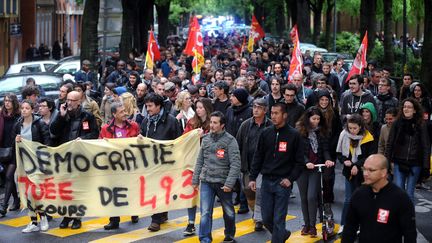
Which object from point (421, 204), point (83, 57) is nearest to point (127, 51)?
point (83, 57)

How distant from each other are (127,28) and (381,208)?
31.2 meters

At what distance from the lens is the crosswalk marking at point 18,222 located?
12523mm

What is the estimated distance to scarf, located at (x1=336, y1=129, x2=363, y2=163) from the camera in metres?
11.5

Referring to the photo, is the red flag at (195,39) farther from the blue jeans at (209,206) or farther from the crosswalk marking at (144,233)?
the blue jeans at (209,206)

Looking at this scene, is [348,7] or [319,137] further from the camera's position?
[348,7]

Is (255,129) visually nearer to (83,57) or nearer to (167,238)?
(167,238)

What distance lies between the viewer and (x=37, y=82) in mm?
22734

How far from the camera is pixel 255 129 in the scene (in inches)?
475

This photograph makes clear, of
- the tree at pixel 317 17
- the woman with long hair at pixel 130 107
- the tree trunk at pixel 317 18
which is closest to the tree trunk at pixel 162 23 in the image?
the tree at pixel 317 17

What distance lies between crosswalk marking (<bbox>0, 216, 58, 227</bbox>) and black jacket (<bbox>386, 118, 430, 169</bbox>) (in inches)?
186

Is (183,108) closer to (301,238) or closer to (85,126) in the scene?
(85,126)

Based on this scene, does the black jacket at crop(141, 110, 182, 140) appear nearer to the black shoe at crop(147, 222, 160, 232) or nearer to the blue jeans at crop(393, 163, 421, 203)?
the black shoe at crop(147, 222, 160, 232)

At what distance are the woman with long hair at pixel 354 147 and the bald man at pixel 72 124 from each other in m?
3.18

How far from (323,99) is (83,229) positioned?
11.4 ft
